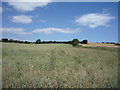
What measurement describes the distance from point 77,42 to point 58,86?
6877 cm

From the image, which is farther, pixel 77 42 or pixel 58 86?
pixel 77 42

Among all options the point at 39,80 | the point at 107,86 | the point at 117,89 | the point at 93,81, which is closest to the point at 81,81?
the point at 93,81

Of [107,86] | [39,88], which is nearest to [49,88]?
[39,88]

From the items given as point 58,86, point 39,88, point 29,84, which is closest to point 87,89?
point 58,86

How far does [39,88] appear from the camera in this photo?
4.57 metres

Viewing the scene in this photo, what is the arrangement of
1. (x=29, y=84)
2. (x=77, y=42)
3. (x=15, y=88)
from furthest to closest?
(x=77, y=42), (x=29, y=84), (x=15, y=88)

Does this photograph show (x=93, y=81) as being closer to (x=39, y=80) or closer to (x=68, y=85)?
(x=68, y=85)

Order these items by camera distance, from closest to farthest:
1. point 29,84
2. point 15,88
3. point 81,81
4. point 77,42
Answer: point 15,88 < point 29,84 < point 81,81 < point 77,42

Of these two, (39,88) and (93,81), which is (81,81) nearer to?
(93,81)

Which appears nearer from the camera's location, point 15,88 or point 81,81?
point 15,88

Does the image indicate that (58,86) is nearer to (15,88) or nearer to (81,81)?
(81,81)

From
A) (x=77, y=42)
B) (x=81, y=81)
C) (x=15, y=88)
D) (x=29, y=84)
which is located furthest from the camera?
(x=77, y=42)

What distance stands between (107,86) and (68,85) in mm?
1493

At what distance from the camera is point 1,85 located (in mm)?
4738
